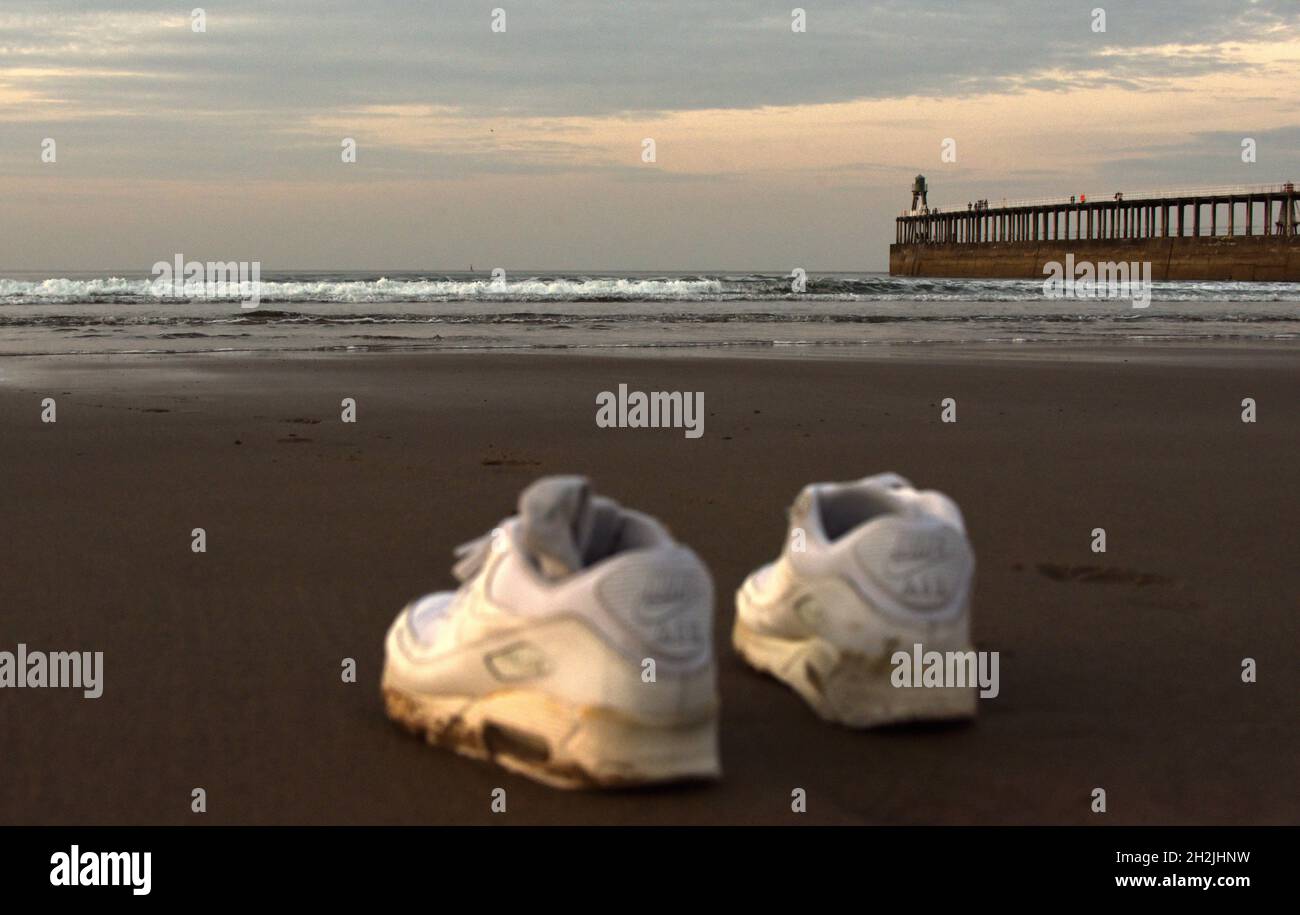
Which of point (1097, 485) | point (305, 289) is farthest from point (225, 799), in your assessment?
point (305, 289)

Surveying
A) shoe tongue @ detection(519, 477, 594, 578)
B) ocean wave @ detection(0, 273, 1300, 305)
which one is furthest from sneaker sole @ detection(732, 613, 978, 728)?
ocean wave @ detection(0, 273, 1300, 305)

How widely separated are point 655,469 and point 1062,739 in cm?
362

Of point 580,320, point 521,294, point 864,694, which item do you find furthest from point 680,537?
point 521,294

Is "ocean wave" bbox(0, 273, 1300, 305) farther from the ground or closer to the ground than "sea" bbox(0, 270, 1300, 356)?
farther from the ground

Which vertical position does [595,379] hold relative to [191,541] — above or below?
above

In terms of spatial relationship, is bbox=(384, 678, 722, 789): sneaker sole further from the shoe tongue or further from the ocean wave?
the ocean wave

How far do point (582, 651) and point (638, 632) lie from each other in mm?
129

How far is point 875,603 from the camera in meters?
3.09

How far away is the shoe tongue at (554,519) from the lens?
2.65m

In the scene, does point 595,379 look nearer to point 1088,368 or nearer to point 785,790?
point 1088,368

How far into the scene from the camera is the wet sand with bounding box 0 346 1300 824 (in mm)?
2838

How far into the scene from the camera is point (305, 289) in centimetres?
3653

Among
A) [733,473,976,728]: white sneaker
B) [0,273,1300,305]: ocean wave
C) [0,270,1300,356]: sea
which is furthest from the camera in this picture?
[0,273,1300,305]: ocean wave

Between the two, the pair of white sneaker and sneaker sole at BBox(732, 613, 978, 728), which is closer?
the pair of white sneaker
